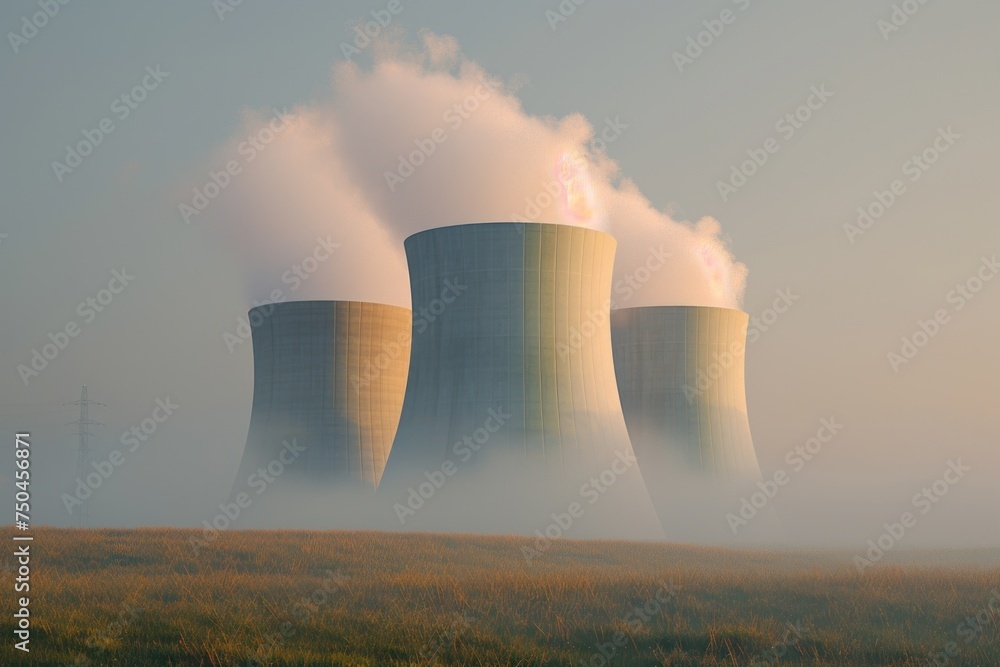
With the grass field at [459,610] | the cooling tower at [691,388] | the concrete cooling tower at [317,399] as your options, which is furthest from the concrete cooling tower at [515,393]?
the cooling tower at [691,388]

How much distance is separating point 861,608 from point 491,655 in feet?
11.2

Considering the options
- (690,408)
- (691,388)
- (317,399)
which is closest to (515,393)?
(317,399)

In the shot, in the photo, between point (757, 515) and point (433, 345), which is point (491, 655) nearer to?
point (433, 345)

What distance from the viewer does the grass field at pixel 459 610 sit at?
662 cm

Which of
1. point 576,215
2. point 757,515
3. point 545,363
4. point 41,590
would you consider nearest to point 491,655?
point 41,590

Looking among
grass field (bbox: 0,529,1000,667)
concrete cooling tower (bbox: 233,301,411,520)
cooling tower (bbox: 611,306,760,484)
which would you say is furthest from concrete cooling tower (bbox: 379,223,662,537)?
cooling tower (bbox: 611,306,760,484)

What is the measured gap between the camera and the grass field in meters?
6.62

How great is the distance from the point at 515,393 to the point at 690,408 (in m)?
9.31

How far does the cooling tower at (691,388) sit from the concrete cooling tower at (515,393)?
708cm

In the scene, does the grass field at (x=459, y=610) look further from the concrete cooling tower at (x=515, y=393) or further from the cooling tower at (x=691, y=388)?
the cooling tower at (x=691, y=388)

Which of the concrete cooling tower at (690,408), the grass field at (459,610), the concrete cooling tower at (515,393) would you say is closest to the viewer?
the grass field at (459,610)

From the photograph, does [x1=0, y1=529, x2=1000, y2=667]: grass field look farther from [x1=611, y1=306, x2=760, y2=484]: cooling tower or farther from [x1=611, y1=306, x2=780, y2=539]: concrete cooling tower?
[x1=611, y1=306, x2=760, y2=484]: cooling tower

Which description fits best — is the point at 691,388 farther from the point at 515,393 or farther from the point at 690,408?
the point at 515,393

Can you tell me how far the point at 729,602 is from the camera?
891 centimetres
